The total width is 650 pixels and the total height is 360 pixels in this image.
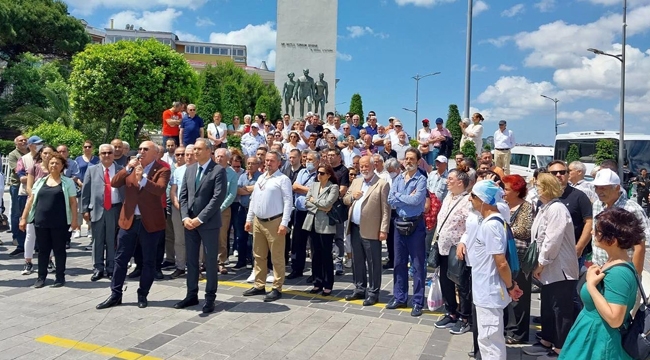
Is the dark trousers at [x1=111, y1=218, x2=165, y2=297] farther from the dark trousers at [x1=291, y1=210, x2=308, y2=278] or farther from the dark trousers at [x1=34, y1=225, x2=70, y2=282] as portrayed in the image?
the dark trousers at [x1=291, y1=210, x2=308, y2=278]

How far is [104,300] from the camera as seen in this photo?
20.9ft

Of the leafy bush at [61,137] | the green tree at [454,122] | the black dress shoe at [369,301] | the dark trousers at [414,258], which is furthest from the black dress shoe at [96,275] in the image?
the green tree at [454,122]

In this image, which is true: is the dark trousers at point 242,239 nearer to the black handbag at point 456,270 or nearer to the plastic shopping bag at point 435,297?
the plastic shopping bag at point 435,297

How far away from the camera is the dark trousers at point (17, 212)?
9.07 m

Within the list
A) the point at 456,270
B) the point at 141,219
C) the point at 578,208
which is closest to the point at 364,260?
the point at 456,270

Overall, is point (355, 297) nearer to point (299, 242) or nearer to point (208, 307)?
point (299, 242)

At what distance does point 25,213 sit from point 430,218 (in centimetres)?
598

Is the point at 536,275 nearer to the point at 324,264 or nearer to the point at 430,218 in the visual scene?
the point at 430,218

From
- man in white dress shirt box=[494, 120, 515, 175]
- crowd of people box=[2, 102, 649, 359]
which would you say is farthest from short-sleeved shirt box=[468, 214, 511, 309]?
man in white dress shirt box=[494, 120, 515, 175]

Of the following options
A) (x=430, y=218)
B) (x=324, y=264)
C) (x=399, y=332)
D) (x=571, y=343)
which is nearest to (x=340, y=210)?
(x=324, y=264)

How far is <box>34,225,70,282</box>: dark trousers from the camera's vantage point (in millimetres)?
6871

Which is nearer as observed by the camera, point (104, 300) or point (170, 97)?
point (104, 300)

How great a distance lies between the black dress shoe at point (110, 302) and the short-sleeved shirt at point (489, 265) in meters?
4.39

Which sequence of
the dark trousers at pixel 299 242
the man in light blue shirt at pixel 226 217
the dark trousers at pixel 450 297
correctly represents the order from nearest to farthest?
1. the dark trousers at pixel 450 297
2. the man in light blue shirt at pixel 226 217
3. the dark trousers at pixel 299 242
